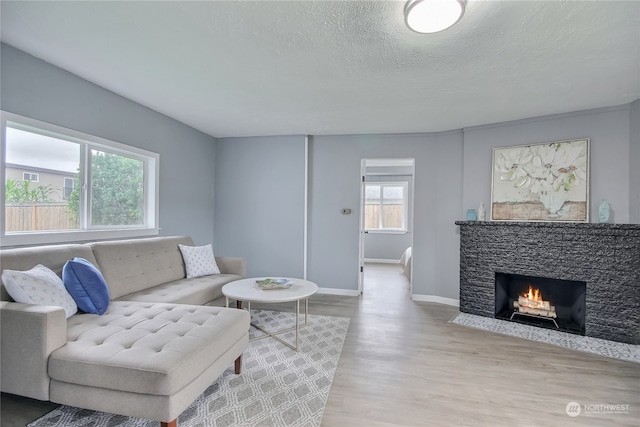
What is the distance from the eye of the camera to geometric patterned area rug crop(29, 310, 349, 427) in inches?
66.2

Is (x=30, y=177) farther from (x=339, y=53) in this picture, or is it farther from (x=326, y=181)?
(x=326, y=181)

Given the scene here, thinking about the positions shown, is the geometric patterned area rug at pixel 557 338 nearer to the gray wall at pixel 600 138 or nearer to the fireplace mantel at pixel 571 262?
the fireplace mantel at pixel 571 262

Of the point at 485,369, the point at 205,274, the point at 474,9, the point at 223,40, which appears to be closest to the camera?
the point at 474,9

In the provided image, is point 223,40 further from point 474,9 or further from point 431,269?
point 431,269

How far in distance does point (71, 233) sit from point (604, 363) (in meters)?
4.80

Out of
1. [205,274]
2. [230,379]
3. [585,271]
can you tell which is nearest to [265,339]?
[230,379]

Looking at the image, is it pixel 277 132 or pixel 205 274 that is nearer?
pixel 205 274

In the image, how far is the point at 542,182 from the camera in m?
3.34

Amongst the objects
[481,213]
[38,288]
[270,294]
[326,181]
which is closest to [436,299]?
[481,213]

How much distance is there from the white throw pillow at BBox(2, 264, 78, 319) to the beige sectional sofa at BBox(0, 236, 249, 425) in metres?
0.08

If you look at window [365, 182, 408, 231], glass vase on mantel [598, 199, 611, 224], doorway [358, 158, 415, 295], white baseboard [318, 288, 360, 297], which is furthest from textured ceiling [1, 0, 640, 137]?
window [365, 182, 408, 231]

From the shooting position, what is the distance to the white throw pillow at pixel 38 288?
68.3 inches

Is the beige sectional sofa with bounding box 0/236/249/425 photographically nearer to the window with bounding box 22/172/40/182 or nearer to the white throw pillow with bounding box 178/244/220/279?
the window with bounding box 22/172/40/182

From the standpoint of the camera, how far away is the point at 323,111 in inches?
133
